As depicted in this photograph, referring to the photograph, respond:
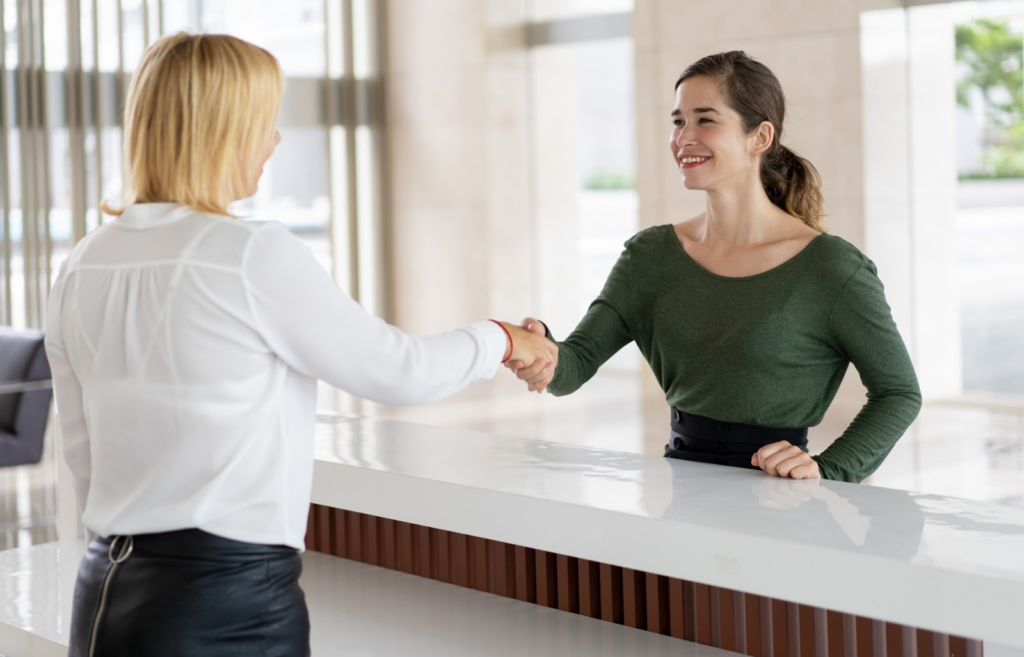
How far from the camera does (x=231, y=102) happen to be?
1668mm

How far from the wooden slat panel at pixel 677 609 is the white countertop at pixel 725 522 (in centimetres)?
27

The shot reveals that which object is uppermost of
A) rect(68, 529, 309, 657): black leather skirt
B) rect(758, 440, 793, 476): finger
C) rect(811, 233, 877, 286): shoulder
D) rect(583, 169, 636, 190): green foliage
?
rect(583, 169, 636, 190): green foliage

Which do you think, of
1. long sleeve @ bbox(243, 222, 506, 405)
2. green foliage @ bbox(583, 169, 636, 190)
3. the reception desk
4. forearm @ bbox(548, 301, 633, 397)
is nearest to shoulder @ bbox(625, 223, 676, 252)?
forearm @ bbox(548, 301, 633, 397)

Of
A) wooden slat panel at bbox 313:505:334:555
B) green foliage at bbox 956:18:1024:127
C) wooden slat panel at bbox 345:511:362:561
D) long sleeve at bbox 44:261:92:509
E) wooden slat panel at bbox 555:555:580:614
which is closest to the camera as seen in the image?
long sleeve at bbox 44:261:92:509

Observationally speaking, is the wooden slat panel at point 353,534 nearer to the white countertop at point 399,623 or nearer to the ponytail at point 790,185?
the white countertop at point 399,623

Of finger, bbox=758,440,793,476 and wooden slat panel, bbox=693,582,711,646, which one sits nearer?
finger, bbox=758,440,793,476

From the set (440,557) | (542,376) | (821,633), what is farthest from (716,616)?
(440,557)

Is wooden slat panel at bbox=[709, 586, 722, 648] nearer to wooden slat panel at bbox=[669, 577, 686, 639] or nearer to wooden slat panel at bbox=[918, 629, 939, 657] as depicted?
wooden slat panel at bbox=[669, 577, 686, 639]

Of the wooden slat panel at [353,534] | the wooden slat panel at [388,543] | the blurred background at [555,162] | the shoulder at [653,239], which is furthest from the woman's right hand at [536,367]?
the blurred background at [555,162]

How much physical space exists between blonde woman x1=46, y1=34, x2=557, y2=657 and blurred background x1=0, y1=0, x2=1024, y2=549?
5.04 meters

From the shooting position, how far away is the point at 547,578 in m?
2.76

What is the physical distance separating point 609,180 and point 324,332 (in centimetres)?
1088

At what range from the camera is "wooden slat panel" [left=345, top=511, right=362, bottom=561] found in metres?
3.25

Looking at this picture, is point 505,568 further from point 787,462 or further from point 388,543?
point 787,462
